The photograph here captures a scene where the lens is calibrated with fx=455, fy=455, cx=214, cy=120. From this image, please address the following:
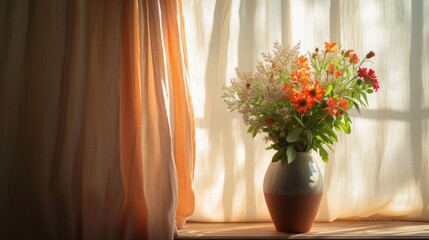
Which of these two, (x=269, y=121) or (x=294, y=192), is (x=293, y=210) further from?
(x=269, y=121)

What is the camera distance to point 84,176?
5.88 ft

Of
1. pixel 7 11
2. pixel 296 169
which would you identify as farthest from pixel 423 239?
pixel 7 11

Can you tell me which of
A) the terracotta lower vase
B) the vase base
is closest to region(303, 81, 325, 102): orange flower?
the terracotta lower vase

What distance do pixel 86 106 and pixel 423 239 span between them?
4.65 ft

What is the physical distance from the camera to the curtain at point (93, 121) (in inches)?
69.1

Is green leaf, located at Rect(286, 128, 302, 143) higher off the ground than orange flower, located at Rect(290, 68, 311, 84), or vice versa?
orange flower, located at Rect(290, 68, 311, 84)

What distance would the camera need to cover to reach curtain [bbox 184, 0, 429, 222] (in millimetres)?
2006

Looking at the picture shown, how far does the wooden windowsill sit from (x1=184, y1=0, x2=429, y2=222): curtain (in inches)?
1.9

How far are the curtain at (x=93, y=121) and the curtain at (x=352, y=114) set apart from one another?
18 cm

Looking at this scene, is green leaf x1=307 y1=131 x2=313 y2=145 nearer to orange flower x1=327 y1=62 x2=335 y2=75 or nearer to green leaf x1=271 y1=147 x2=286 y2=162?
green leaf x1=271 y1=147 x2=286 y2=162

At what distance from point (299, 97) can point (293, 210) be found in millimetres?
433

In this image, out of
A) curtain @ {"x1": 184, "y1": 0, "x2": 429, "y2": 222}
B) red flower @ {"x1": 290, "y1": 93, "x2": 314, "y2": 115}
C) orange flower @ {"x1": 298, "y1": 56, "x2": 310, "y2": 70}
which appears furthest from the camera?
curtain @ {"x1": 184, "y1": 0, "x2": 429, "y2": 222}

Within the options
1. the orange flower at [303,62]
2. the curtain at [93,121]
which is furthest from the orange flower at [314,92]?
the curtain at [93,121]

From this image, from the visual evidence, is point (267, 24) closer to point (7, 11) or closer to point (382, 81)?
point (382, 81)
